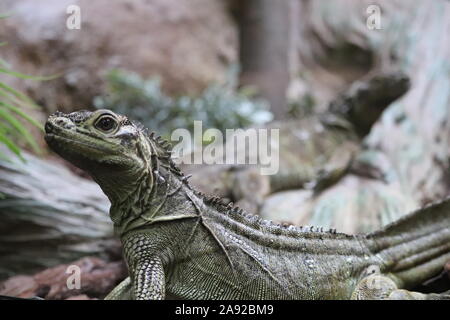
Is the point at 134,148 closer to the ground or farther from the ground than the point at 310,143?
closer to the ground

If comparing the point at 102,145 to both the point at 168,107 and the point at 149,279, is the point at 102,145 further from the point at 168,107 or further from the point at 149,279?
the point at 168,107

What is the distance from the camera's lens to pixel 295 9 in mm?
13492

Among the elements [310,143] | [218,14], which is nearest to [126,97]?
[310,143]

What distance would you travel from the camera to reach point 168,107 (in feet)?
26.6

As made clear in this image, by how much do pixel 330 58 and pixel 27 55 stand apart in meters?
9.04

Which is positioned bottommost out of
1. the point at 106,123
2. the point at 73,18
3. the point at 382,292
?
the point at 382,292

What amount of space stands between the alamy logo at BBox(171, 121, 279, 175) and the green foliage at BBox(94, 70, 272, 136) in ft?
1.99

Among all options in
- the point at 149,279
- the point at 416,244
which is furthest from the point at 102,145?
the point at 416,244

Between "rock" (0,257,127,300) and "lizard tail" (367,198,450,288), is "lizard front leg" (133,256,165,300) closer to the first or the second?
"rock" (0,257,127,300)

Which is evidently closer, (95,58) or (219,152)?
(219,152)

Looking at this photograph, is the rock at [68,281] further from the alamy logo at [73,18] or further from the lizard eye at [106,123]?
the alamy logo at [73,18]

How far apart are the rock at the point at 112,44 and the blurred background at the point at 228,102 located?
0.9 inches

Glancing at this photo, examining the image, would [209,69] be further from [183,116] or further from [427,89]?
[427,89]

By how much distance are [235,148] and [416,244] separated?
12.0 ft
